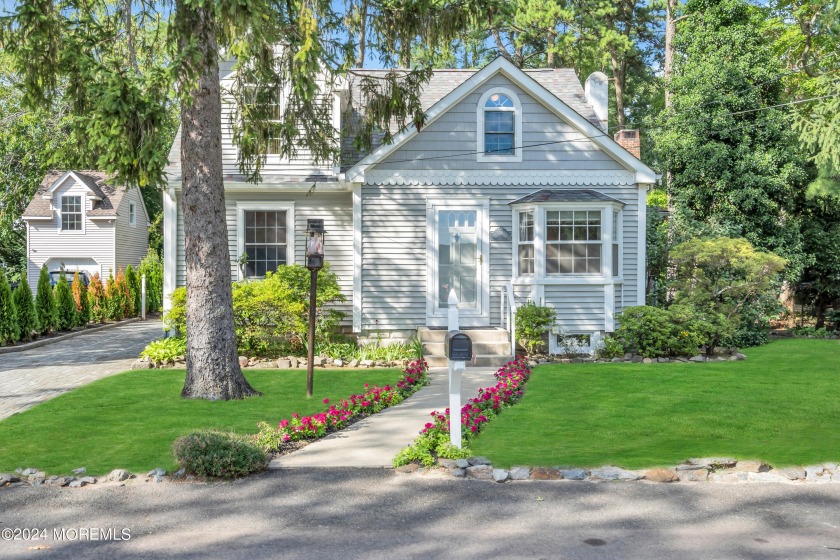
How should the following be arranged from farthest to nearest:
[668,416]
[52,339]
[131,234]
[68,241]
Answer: [131,234] < [68,241] < [52,339] < [668,416]

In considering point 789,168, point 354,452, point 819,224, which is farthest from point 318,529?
point 819,224

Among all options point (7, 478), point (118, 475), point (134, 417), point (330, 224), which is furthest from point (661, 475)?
point (330, 224)

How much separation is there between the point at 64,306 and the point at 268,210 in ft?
25.6

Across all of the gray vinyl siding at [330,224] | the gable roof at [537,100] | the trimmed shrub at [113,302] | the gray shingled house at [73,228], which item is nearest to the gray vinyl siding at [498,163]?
the gable roof at [537,100]

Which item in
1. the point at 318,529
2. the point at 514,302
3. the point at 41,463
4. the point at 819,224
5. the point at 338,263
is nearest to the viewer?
the point at 318,529

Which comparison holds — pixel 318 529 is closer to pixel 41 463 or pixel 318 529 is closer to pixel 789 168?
pixel 41 463

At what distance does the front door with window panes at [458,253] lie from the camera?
14.1m

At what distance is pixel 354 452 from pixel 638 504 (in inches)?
108

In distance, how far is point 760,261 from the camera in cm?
1393

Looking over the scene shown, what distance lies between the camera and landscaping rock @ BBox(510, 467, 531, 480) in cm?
588

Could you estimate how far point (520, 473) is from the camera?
5918 mm

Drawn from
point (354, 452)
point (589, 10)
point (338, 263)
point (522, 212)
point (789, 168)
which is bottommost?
point (354, 452)

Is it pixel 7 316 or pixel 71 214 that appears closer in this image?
pixel 7 316

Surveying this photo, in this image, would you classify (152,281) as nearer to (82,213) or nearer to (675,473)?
(82,213)
